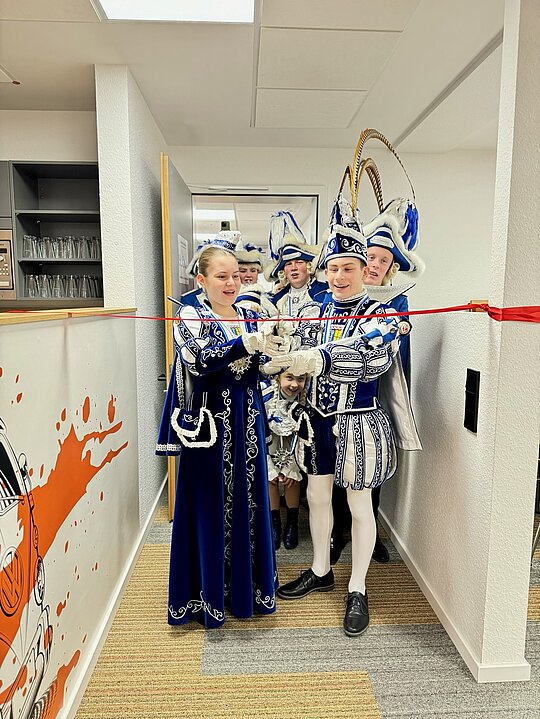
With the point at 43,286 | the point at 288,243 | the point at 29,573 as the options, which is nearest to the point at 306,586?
the point at 29,573

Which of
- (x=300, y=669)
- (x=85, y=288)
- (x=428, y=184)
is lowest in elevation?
(x=300, y=669)

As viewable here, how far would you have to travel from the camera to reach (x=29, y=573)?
135cm

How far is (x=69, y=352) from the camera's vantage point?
67.2 inches

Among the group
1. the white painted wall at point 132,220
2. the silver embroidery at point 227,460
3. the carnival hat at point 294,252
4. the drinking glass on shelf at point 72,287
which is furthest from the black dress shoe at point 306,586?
the drinking glass on shelf at point 72,287

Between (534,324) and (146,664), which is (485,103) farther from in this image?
(146,664)

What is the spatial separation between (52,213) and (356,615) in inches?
107

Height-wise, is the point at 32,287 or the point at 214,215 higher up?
the point at 214,215

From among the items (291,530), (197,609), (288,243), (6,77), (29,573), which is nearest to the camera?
(29,573)

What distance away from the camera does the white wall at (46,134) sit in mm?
3229

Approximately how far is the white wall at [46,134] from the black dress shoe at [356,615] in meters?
2.75

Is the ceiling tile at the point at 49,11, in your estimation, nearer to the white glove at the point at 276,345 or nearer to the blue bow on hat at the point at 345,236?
the blue bow on hat at the point at 345,236

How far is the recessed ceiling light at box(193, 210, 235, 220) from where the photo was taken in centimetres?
638

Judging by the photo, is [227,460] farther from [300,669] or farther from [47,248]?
[47,248]

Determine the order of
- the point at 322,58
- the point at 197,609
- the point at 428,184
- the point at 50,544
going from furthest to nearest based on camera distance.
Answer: the point at 428,184 < the point at 322,58 < the point at 197,609 < the point at 50,544
